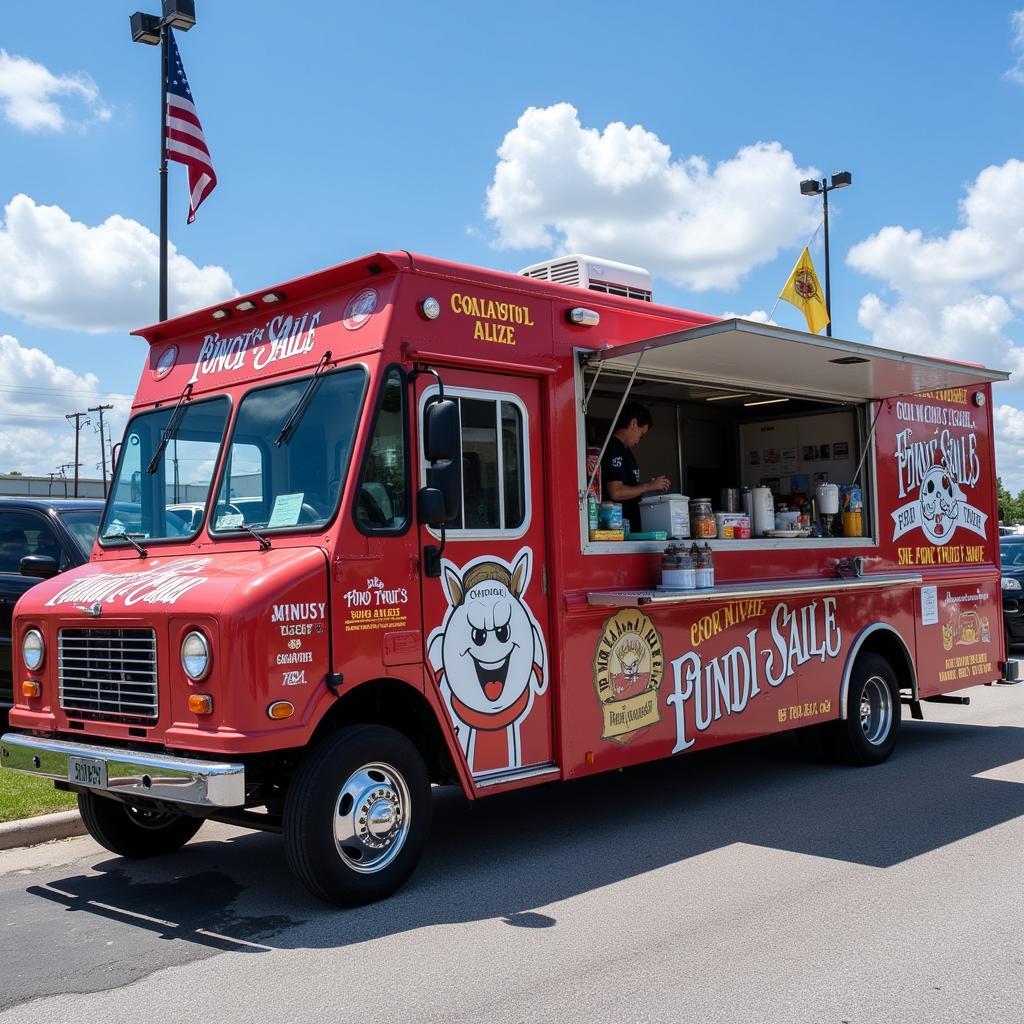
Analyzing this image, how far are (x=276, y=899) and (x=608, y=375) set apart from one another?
12.1 ft

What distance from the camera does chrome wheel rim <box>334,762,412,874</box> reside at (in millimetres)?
5281

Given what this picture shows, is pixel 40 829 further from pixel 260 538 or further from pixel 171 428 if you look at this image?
pixel 260 538

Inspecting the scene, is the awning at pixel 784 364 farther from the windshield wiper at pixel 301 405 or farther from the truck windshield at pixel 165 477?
the truck windshield at pixel 165 477

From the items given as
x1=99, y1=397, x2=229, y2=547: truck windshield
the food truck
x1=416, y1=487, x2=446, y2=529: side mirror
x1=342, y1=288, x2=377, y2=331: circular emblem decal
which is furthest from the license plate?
x1=342, y1=288, x2=377, y2=331: circular emblem decal

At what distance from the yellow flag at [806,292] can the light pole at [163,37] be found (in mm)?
6159

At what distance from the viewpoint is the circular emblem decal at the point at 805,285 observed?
1187 cm

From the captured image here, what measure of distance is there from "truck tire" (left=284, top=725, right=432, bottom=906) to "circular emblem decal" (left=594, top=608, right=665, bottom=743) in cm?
142

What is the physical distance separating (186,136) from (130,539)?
622 centimetres

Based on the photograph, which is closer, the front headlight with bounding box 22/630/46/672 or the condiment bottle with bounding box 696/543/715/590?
the front headlight with bounding box 22/630/46/672

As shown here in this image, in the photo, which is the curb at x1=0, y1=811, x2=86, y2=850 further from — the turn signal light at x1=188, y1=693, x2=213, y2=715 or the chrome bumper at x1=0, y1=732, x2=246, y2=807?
the turn signal light at x1=188, y1=693, x2=213, y2=715

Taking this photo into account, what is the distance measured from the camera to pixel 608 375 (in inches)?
286

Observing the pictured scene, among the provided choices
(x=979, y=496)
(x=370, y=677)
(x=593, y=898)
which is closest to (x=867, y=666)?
(x=979, y=496)

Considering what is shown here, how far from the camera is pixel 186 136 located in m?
11.2

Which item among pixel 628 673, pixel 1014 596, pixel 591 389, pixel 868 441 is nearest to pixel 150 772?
pixel 628 673
